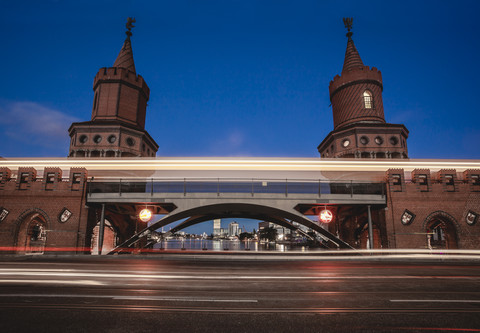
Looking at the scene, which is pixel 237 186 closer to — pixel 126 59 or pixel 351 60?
pixel 126 59

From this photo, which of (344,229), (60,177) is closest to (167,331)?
(60,177)

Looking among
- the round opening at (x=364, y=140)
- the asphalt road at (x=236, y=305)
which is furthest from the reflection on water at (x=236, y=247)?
the asphalt road at (x=236, y=305)

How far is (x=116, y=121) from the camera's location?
121 feet

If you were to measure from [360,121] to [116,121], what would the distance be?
33.4 meters

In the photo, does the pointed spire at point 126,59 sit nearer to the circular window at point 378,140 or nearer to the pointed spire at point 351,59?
the pointed spire at point 351,59

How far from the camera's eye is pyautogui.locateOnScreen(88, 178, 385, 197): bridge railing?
2306 cm

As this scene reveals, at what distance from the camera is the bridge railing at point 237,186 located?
908 inches

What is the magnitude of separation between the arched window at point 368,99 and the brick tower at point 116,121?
3190 cm

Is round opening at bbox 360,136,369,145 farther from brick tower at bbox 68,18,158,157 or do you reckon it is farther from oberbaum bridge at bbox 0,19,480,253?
brick tower at bbox 68,18,158,157

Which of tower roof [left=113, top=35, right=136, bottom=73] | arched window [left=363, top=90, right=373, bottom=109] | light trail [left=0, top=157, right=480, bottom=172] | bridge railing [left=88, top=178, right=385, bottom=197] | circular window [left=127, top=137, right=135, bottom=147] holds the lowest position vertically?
bridge railing [left=88, top=178, right=385, bottom=197]

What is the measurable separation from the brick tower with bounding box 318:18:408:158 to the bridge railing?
14.8 metres

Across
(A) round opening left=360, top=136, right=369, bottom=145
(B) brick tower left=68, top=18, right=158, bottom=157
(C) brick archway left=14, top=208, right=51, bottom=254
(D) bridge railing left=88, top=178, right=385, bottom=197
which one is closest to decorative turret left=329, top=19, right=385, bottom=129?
(A) round opening left=360, top=136, right=369, bottom=145

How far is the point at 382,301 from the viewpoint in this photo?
6387 mm

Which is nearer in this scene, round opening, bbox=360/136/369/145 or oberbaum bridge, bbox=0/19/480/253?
oberbaum bridge, bbox=0/19/480/253
